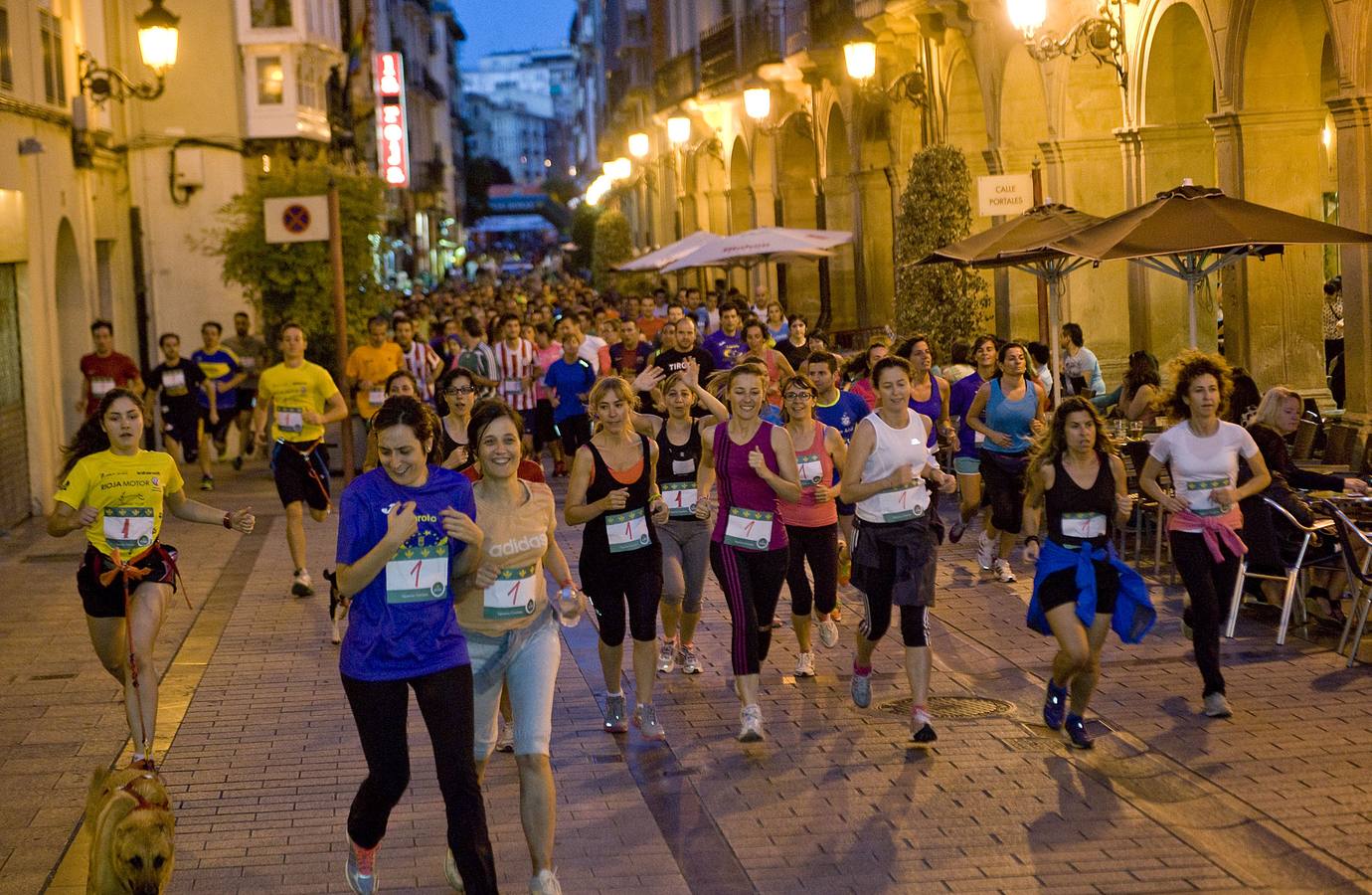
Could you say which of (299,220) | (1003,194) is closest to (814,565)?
(1003,194)

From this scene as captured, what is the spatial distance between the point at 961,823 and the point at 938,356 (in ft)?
48.1

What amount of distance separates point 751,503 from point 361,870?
3.28m

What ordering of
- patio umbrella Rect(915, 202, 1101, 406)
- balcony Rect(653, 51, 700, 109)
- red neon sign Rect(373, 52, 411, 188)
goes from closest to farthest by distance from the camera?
patio umbrella Rect(915, 202, 1101, 406), balcony Rect(653, 51, 700, 109), red neon sign Rect(373, 52, 411, 188)

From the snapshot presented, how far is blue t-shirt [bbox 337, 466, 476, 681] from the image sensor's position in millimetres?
5930

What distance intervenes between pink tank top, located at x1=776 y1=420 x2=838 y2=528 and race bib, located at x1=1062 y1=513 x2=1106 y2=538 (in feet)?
5.72

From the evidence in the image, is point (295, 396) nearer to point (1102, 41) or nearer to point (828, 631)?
point (828, 631)

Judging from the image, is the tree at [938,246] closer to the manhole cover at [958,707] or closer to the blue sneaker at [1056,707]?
the manhole cover at [958,707]

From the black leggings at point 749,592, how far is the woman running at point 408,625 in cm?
287

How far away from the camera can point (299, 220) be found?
766 inches

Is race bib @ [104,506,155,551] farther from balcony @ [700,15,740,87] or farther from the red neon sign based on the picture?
the red neon sign

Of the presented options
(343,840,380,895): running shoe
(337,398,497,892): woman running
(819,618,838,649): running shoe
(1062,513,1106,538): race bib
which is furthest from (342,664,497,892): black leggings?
(819,618,838,649): running shoe

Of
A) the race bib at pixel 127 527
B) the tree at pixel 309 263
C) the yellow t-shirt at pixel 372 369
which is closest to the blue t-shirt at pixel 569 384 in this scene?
the yellow t-shirt at pixel 372 369

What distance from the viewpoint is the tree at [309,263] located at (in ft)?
74.6

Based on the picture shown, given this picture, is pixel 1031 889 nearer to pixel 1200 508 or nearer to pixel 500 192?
pixel 1200 508
